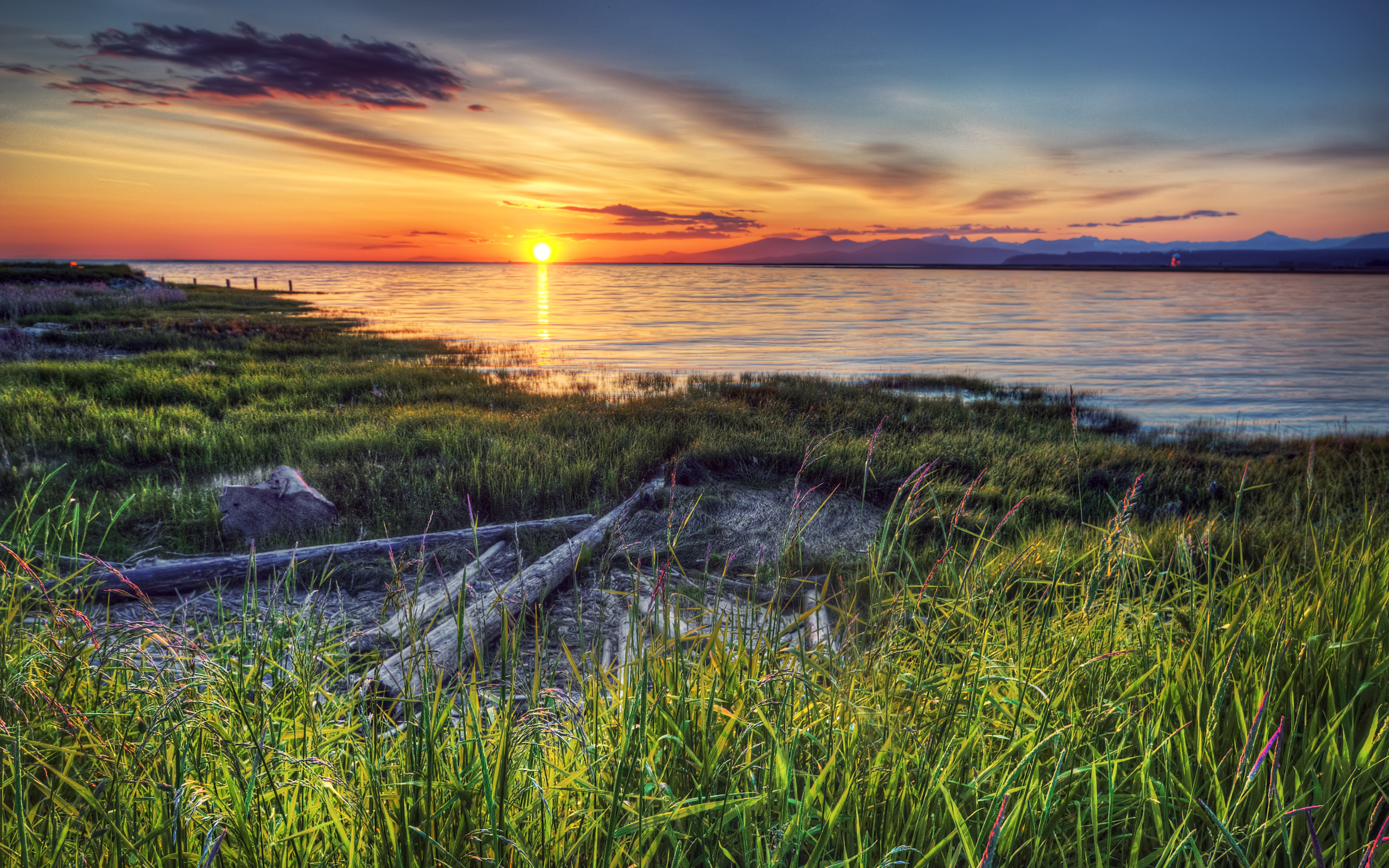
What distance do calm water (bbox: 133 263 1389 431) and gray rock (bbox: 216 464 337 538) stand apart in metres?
16.9

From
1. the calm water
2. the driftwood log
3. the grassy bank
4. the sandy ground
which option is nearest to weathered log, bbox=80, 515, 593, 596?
the sandy ground

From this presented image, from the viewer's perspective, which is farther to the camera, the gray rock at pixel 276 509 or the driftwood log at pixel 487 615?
the gray rock at pixel 276 509

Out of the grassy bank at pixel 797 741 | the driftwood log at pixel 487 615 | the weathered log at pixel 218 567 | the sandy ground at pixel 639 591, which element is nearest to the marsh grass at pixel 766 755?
the grassy bank at pixel 797 741

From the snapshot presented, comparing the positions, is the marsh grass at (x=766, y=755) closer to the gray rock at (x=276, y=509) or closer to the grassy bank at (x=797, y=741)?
the grassy bank at (x=797, y=741)

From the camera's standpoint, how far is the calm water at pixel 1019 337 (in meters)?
20.4

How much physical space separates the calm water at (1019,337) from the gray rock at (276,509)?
1686 centimetres

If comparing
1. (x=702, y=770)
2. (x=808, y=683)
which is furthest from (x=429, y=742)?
(x=808, y=683)

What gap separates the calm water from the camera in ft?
66.8

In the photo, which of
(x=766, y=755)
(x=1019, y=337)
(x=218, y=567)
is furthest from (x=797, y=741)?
(x=1019, y=337)

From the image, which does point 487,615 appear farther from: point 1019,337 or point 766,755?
point 1019,337

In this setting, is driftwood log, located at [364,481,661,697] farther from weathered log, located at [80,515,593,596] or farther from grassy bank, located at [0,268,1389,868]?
weathered log, located at [80,515,593,596]

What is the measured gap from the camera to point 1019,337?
34250mm

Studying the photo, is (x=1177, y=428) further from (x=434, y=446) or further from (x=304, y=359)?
(x=304, y=359)

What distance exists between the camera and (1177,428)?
1551 centimetres
